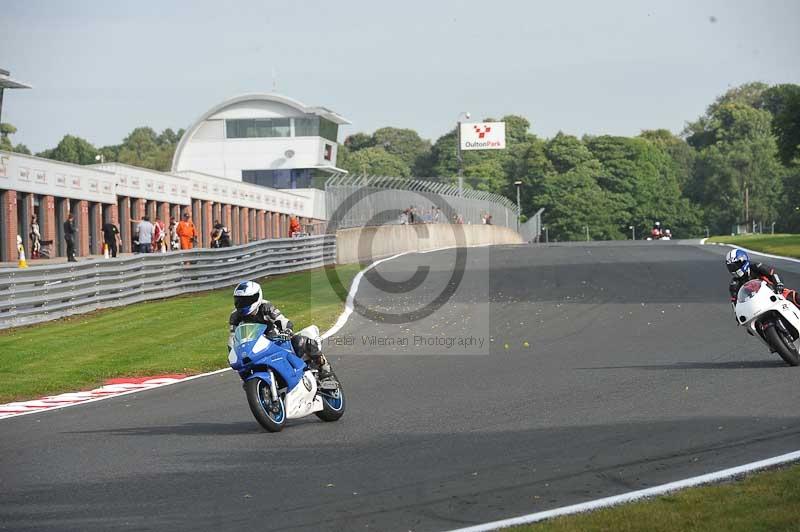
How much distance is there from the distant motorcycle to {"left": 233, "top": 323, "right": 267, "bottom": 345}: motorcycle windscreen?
599 centimetres

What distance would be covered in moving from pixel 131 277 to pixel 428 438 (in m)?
19.6

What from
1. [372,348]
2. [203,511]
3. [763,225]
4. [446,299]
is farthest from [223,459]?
[763,225]

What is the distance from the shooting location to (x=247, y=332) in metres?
10.7

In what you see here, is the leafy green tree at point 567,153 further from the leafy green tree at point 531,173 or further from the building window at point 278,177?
the building window at point 278,177

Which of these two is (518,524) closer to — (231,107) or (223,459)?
(223,459)

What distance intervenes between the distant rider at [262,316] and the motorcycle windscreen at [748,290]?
5.43 meters

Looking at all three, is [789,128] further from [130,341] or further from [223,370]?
[223,370]

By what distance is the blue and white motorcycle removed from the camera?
34.8 ft

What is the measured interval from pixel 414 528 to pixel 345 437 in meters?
3.57

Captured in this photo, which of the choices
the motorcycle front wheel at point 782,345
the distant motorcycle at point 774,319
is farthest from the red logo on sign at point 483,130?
the motorcycle front wheel at point 782,345

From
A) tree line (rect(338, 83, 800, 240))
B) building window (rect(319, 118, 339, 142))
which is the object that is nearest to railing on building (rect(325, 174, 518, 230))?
building window (rect(319, 118, 339, 142))

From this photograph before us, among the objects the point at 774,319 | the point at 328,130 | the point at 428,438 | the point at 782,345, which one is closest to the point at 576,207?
the point at 328,130

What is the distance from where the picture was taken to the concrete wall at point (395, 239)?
42881 mm

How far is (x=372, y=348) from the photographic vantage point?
60.7 ft
